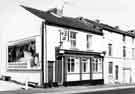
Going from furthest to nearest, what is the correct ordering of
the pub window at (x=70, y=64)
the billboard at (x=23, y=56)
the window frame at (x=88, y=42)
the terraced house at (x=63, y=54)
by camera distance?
1. the window frame at (x=88, y=42)
2. the pub window at (x=70, y=64)
3. the billboard at (x=23, y=56)
4. the terraced house at (x=63, y=54)

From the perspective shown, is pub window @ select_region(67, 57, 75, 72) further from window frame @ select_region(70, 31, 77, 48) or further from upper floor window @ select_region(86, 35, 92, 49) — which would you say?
upper floor window @ select_region(86, 35, 92, 49)

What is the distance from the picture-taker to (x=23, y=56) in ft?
86.5

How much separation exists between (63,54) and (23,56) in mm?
4559

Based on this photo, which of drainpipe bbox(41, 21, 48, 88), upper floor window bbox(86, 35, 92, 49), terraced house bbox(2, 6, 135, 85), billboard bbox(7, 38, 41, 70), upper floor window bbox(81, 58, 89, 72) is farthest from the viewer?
upper floor window bbox(86, 35, 92, 49)

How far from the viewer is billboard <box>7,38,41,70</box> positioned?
25013mm

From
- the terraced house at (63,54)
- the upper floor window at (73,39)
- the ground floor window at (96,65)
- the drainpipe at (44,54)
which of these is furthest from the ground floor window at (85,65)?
the drainpipe at (44,54)

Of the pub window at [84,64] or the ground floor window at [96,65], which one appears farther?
the ground floor window at [96,65]

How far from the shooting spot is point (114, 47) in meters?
34.2

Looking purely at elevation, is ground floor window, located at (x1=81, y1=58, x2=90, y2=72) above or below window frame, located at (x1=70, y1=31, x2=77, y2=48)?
below

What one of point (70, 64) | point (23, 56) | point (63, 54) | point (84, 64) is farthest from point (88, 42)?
point (23, 56)

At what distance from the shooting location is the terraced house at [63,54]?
24.6 m

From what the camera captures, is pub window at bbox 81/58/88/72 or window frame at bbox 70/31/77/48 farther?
pub window at bbox 81/58/88/72

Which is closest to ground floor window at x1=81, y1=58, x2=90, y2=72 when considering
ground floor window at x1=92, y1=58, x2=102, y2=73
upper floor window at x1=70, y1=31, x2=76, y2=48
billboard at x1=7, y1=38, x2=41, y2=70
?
ground floor window at x1=92, y1=58, x2=102, y2=73

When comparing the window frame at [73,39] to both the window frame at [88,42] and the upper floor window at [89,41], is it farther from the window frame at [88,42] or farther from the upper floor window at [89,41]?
the upper floor window at [89,41]
